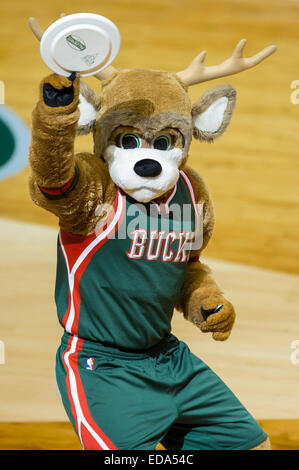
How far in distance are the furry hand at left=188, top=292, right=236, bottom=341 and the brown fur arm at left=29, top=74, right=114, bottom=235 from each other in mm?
368

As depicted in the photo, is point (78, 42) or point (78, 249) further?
point (78, 249)

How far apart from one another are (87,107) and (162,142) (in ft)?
0.65

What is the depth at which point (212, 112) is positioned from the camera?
1881 millimetres

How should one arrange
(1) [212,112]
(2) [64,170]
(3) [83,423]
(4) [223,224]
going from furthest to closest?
(4) [223,224], (1) [212,112], (3) [83,423], (2) [64,170]

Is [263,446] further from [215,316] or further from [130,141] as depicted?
[130,141]

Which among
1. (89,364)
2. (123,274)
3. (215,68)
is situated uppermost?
(215,68)

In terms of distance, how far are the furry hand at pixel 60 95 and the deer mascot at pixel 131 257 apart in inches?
6.4

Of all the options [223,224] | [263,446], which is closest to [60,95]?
[263,446]

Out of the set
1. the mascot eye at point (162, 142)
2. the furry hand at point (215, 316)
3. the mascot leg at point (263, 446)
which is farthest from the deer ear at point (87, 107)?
the mascot leg at point (263, 446)

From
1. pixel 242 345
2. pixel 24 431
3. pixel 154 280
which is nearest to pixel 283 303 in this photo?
pixel 242 345

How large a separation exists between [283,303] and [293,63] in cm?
211

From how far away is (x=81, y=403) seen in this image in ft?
5.83

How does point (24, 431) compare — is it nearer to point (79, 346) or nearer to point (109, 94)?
point (79, 346)
